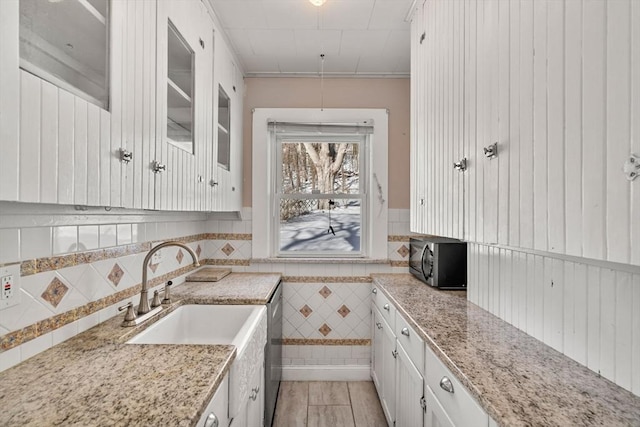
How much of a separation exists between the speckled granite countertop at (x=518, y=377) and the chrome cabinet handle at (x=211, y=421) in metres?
0.74

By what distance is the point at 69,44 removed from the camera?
2.84ft

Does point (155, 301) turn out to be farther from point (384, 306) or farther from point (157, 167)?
point (384, 306)

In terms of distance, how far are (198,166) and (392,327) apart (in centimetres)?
146

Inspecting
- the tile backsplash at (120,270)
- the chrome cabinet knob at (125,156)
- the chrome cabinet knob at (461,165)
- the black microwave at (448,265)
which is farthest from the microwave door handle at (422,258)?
the chrome cabinet knob at (125,156)

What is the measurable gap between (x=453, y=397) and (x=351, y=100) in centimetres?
242

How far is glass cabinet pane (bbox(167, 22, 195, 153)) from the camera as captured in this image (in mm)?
1446

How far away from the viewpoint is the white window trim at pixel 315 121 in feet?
9.32

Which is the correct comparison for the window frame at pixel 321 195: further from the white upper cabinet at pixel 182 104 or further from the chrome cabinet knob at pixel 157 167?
the chrome cabinet knob at pixel 157 167

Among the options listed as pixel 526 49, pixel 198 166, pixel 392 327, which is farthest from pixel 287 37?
pixel 392 327

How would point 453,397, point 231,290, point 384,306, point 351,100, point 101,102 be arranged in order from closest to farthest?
point 101,102
point 453,397
point 231,290
point 384,306
point 351,100

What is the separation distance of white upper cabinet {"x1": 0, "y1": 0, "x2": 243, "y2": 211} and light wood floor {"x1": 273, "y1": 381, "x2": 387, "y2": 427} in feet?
5.29

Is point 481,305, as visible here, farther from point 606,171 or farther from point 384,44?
point 384,44

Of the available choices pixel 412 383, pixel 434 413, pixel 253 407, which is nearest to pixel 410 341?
pixel 412 383

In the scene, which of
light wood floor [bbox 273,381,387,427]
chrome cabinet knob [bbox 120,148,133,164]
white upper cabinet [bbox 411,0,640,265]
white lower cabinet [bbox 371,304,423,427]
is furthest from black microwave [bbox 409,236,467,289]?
chrome cabinet knob [bbox 120,148,133,164]
